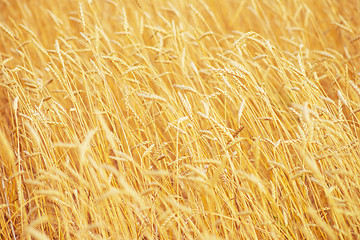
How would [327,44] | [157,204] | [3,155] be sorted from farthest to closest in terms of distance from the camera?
1. [327,44]
2. [3,155]
3. [157,204]

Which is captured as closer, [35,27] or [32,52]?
[32,52]

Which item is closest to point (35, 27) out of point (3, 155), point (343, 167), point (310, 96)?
point (3, 155)

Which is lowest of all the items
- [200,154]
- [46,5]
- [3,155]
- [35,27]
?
[200,154]

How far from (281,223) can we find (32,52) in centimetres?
235

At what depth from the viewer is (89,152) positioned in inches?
55.8

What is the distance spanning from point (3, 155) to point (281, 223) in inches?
58.6

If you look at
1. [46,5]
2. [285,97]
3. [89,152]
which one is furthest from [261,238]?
[46,5]

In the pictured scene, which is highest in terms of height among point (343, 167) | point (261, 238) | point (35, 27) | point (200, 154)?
point (35, 27)

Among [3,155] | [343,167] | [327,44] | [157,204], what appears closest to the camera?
[343,167]

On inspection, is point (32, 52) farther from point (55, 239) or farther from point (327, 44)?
point (327, 44)

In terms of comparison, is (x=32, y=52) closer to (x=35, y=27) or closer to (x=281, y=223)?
(x=35, y=27)

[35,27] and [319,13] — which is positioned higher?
[35,27]

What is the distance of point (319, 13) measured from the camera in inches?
117

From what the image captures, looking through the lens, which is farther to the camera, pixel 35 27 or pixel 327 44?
pixel 35 27
